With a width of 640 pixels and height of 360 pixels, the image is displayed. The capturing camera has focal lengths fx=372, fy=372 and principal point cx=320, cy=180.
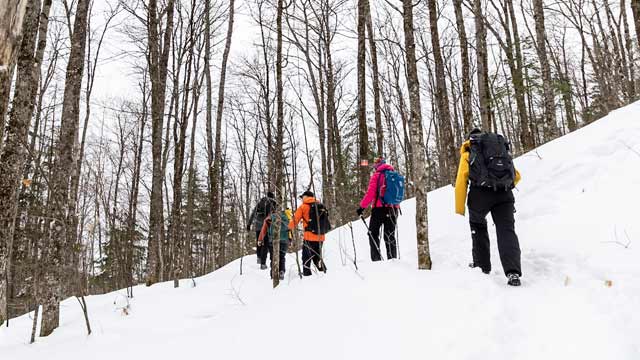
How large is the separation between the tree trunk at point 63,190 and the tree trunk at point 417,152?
4669 mm

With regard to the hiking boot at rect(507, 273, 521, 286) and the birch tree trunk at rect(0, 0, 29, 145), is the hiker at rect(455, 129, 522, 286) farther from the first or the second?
the birch tree trunk at rect(0, 0, 29, 145)

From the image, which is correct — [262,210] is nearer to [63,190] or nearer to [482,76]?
[63,190]

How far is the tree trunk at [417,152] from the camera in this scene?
4430 mm

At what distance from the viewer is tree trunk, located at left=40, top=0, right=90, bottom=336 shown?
5406mm

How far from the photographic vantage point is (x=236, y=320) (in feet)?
13.2

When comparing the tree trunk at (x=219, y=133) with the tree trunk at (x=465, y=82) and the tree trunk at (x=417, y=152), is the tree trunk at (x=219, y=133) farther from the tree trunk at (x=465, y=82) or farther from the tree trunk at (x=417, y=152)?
the tree trunk at (x=417, y=152)

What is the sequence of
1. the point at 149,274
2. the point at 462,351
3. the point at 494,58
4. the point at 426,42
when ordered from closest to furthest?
the point at 462,351
the point at 149,274
the point at 426,42
the point at 494,58

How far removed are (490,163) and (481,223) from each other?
67 cm

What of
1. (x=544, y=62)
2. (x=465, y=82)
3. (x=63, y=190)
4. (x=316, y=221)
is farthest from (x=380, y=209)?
(x=544, y=62)

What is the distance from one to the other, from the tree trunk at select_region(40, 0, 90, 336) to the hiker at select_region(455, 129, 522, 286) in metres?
5.23

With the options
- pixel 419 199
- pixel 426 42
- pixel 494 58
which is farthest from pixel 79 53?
pixel 494 58

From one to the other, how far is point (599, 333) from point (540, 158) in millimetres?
5153

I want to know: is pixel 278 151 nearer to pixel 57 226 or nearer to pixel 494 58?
pixel 57 226

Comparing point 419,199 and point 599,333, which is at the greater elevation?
point 419,199
